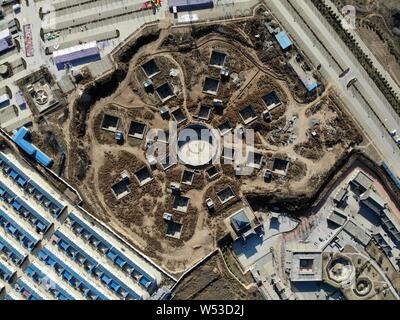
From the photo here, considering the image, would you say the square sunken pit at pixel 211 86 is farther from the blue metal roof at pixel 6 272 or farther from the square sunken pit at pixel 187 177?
the blue metal roof at pixel 6 272

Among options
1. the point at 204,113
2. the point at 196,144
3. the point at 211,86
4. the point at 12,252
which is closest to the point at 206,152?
the point at 196,144

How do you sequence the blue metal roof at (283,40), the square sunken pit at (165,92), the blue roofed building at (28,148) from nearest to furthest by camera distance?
the blue roofed building at (28,148), the blue metal roof at (283,40), the square sunken pit at (165,92)

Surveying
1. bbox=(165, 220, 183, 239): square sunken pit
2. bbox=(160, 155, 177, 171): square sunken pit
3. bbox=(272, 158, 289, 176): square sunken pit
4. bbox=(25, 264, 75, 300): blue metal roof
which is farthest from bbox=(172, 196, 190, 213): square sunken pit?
bbox=(25, 264, 75, 300): blue metal roof

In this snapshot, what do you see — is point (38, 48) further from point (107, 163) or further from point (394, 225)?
point (394, 225)

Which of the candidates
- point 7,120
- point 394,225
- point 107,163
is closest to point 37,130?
point 7,120

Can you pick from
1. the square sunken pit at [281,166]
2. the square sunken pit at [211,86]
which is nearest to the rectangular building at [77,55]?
the square sunken pit at [211,86]
